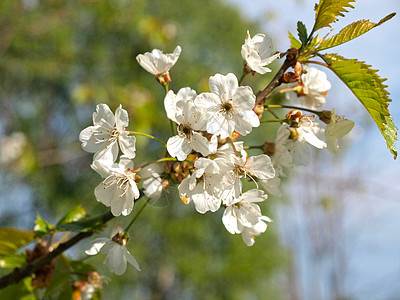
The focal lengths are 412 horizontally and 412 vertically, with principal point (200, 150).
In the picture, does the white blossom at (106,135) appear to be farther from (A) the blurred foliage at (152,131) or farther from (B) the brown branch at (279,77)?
(A) the blurred foliage at (152,131)

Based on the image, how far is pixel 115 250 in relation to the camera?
544 mm

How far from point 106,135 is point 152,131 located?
4155 mm

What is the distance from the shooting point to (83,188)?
211 inches

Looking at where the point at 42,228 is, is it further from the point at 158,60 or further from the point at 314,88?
the point at 314,88

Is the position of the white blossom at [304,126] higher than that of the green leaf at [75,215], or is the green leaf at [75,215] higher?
the white blossom at [304,126]

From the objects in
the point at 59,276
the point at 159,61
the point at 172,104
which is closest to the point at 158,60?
the point at 159,61

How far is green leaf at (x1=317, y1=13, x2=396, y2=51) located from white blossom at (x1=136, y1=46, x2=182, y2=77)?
21 centimetres

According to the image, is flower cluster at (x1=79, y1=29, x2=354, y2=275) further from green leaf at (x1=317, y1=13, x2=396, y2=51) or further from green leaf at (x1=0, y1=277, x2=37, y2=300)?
green leaf at (x1=0, y1=277, x2=37, y2=300)

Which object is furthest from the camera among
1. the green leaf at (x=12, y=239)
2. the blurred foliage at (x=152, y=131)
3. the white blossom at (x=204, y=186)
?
the blurred foliage at (x=152, y=131)

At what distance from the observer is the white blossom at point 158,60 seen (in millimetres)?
597

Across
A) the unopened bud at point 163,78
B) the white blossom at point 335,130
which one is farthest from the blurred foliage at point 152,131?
the white blossom at point 335,130

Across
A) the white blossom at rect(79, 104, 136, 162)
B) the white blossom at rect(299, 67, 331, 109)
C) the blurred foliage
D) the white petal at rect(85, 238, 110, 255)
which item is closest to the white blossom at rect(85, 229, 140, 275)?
the white petal at rect(85, 238, 110, 255)

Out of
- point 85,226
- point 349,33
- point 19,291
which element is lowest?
point 19,291

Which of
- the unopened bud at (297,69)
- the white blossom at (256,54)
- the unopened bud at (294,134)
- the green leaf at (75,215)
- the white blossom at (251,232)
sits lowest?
the green leaf at (75,215)
